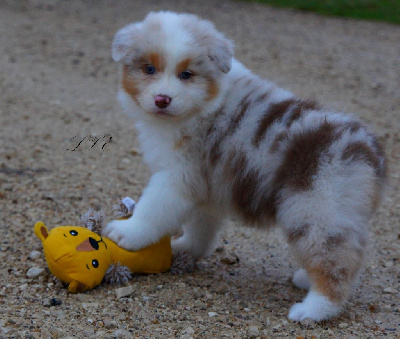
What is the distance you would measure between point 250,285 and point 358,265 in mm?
1014

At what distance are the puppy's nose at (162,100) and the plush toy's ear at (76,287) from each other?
1.31m

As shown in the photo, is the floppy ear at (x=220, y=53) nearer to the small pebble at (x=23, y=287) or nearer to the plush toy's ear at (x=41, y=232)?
the plush toy's ear at (x=41, y=232)

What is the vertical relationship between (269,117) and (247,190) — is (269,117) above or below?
above

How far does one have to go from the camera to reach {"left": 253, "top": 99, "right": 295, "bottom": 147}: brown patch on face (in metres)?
4.01

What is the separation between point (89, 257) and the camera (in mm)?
4074

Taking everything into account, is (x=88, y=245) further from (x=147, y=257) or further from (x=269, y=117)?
(x=269, y=117)

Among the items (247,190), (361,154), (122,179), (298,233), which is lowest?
(122,179)

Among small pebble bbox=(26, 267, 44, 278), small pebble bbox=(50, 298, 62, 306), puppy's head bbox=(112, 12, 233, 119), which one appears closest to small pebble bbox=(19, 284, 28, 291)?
small pebble bbox=(26, 267, 44, 278)

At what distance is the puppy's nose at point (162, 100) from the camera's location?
4.04 m

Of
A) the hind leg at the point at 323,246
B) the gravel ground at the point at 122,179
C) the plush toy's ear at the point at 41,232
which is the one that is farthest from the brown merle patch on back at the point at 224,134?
the plush toy's ear at the point at 41,232

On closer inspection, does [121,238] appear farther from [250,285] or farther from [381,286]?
[381,286]

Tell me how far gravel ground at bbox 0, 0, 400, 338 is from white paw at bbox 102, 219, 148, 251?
0.29 meters

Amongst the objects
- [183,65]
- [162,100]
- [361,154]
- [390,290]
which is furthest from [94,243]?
[390,290]

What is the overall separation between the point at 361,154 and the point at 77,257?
1.98 metres
